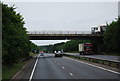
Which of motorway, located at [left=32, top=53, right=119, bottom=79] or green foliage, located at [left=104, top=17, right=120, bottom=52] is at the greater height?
green foliage, located at [left=104, top=17, right=120, bottom=52]

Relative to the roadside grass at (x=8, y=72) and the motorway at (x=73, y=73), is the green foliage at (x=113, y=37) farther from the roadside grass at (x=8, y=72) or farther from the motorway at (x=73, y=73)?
the roadside grass at (x=8, y=72)

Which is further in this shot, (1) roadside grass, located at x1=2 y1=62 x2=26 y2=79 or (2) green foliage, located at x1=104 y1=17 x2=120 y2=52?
(2) green foliage, located at x1=104 y1=17 x2=120 y2=52

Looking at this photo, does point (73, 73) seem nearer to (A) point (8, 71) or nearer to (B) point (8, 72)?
(B) point (8, 72)

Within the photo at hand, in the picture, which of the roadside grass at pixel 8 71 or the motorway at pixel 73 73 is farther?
the roadside grass at pixel 8 71

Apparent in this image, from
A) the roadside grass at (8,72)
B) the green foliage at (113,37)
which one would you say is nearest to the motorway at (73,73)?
the roadside grass at (8,72)

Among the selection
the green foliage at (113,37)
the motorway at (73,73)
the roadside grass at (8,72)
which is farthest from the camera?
the green foliage at (113,37)

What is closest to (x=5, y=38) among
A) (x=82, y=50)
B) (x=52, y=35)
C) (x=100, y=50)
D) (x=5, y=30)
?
(x=5, y=30)

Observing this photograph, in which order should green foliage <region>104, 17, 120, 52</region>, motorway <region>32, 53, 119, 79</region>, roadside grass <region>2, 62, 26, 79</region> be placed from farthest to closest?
green foliage <region>104, 17, 120, 52</region>
roadside grass <region>2, 62, 26, 79</region>
motorway <region>32, 53, 119, 79</region>

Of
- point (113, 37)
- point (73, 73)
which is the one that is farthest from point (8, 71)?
point (113, 37)

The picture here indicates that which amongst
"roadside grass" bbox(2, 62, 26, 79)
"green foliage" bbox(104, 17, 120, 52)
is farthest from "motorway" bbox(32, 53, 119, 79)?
"green foliage" bbox(104, 17, 120, 52)

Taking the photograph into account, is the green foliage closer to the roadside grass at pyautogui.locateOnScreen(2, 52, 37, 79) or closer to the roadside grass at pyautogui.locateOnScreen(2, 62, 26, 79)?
the roadside grass at pyautogui.locateOnScreen(2, 52, 37, 79)

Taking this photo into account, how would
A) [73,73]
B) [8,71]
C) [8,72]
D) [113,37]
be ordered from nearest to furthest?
[73,73] → [8,72] → [8,71] → [113,37]

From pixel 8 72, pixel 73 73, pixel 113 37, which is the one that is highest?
pixel 113 37

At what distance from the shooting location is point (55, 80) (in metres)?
17.3
